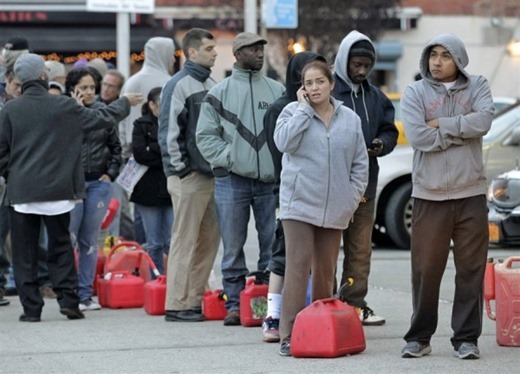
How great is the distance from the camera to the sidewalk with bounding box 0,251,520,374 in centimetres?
838

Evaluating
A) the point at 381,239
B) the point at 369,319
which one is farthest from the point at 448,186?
the point at 381,239

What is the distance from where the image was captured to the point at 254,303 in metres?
10.0

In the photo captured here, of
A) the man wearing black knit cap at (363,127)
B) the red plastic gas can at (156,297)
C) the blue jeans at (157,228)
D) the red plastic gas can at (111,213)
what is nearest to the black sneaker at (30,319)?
the red plastic gas can at (156,297)

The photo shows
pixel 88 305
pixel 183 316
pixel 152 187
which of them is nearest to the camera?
pixel 183 316

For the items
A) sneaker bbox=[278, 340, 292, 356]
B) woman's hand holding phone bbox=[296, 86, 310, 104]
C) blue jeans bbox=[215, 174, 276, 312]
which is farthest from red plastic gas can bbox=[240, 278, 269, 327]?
woman's hand holding phone bbox=[296, 86, 310, 104]

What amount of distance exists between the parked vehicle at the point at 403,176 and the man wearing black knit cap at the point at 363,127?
568 cm

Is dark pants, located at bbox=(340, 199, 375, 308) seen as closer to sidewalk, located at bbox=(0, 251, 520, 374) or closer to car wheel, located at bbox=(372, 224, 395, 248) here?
sidewalk, located at bbox=(0, 251, 520, 374)

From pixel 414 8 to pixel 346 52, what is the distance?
122ft

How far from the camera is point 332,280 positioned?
9.02 m

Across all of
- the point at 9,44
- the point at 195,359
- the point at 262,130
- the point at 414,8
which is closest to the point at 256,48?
the point at 262,130

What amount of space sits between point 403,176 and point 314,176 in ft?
23.6

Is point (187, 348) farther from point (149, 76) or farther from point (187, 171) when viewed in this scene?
point (149, 76)

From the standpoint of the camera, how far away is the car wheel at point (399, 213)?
15656 mm

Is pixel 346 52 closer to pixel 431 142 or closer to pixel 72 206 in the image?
pixel 431 142
